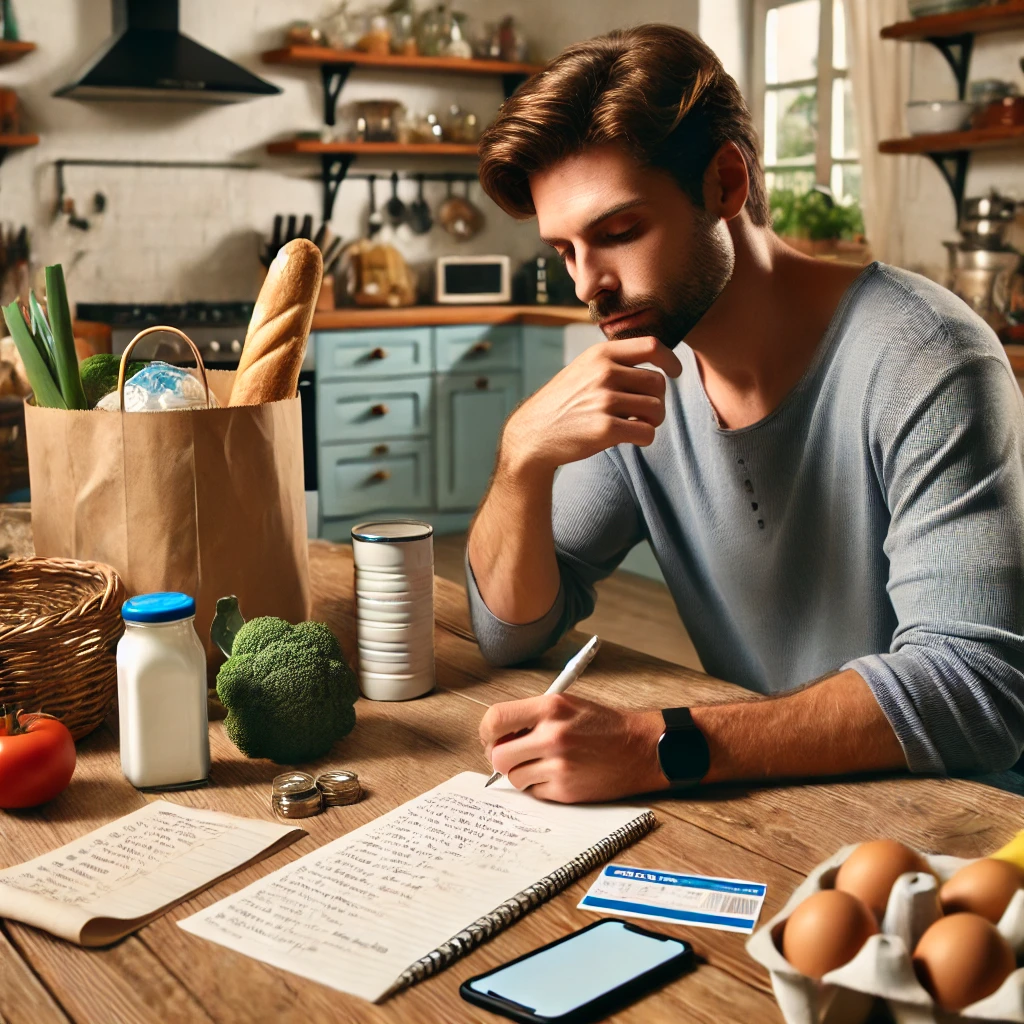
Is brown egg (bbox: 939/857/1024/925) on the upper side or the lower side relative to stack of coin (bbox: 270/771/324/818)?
upper

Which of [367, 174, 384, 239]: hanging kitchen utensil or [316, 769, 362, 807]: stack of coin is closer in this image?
[316, 769, 362, 807]: stack of coin

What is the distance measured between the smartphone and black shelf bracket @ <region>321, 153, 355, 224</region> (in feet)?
16.3

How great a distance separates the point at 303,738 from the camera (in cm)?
106

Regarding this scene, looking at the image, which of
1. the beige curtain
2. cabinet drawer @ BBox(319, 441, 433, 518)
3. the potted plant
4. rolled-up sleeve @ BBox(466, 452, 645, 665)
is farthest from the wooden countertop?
rolled-up sleeve @ BBox(466, 452, 645, 665)

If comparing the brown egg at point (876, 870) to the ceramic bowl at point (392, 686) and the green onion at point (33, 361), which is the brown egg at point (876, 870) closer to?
the ceramic bowl at point (392, 686)

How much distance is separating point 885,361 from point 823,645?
362 mm

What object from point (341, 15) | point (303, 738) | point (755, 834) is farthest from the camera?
point (341, 15)

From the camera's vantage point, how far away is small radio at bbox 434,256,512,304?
5.45 meters

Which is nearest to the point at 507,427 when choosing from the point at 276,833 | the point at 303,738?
the point at 303,738

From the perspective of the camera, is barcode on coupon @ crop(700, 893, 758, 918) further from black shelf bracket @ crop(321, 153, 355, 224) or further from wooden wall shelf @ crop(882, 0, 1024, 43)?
black shelf bracket @ crop(321, 153, 355, 224)

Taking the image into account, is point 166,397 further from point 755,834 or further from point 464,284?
point 464,284

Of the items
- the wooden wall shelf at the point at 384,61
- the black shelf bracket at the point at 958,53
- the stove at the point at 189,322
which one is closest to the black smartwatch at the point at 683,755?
the stove at the point at 189,322

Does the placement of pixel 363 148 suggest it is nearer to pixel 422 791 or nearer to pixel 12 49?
pixel 12 49

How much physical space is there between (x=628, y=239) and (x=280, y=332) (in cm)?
41
